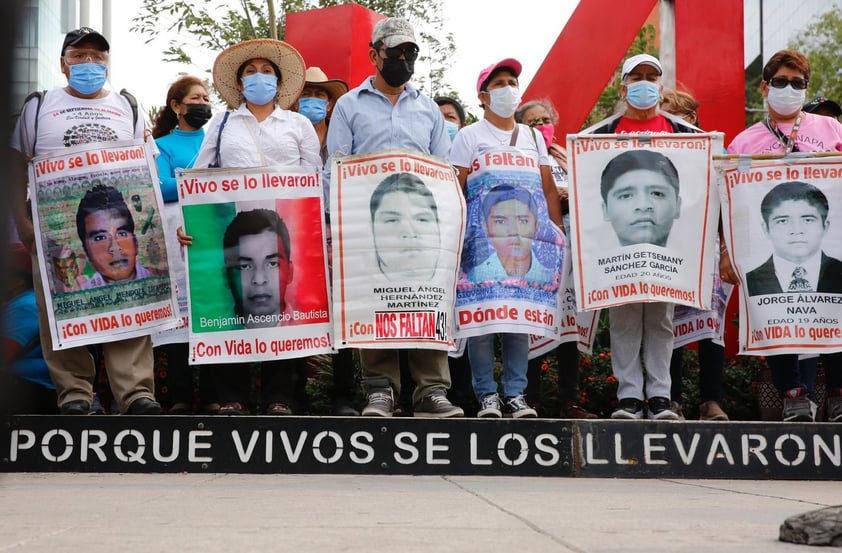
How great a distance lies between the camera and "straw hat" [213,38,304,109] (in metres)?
6.61

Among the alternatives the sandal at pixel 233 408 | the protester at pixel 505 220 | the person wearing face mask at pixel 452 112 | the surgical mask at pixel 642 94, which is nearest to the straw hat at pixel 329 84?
the person wearing face mask at pixel 452 112

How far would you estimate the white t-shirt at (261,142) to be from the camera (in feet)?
20.6

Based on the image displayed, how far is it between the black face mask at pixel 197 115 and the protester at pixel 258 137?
37 cm

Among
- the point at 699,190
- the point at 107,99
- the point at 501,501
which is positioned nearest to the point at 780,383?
the point at 699,190

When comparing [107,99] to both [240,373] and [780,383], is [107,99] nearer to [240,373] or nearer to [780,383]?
[240,373]

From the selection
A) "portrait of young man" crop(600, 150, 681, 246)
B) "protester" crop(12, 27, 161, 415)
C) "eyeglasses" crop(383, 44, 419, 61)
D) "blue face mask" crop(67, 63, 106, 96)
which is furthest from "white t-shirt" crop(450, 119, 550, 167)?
"blue face mask" crop(67, 63, 106, 96)

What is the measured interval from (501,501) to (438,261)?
219 cm

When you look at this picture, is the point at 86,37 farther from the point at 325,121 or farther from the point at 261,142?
the point at 325,121

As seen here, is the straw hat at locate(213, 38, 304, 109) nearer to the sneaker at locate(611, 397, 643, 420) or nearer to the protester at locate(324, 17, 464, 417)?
the protester at locate(324, 17, 464, 417)

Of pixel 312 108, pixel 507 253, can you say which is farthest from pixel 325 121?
pixel 507 253

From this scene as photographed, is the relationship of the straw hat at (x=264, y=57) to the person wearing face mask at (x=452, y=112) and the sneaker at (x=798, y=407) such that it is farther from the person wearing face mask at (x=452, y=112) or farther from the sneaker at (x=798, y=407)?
the sneaker at (x=798, y=407)

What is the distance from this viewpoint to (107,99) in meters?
6.37

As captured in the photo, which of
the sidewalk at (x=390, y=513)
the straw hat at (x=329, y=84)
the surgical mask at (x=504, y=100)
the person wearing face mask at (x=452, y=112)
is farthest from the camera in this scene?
the person wearing face mask at (x=452, y=112)

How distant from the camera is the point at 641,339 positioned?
6.29 metres
